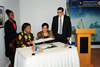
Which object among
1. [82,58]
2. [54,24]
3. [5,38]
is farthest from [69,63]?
[5,38]

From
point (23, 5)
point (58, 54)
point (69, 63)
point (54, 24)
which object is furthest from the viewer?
point (23, 5)

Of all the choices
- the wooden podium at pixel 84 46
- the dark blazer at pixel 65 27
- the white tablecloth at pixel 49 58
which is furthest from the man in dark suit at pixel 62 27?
the white tablecloth at pixel 49 58

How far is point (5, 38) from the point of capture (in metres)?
3.57

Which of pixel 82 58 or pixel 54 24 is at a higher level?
pixel 54 24

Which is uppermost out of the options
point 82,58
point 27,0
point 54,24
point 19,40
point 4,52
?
point 27,0

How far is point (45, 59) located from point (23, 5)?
155 inches

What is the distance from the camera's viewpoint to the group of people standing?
131 inches

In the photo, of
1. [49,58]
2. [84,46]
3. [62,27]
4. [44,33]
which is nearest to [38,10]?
[62,27]

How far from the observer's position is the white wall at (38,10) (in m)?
5.69

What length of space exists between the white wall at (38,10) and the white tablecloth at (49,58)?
10.9ft

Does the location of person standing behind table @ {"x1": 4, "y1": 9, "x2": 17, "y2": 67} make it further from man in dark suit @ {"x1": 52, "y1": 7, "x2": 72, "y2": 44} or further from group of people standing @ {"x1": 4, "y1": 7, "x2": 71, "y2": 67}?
man in dark suit @ {"x1": 52, "y1": 7, "x2": 72, "y2": 44}

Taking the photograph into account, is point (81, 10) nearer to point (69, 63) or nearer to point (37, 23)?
point (37, 23)

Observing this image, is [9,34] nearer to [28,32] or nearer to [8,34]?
[8,34]

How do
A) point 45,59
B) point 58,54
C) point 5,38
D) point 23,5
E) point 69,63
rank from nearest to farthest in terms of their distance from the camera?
point 45,59
point 58,54
point 69,63
point 5,38
point 23,5
